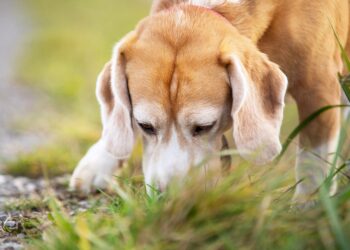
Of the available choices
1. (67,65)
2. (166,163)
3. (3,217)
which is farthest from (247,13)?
(67,65)

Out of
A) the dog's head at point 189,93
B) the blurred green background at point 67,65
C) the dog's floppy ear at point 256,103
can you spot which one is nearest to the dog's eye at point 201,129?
the dog's head at point 189,93

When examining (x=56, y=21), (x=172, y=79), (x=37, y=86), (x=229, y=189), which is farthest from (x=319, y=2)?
(x=56, y=21)

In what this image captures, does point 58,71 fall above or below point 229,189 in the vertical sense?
below

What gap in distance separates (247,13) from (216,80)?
607 millimetres

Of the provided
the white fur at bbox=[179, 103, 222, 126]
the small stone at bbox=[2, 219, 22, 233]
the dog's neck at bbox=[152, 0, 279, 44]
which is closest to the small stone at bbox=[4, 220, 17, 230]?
the small stone at bbox=[2, 219, 22, 233]

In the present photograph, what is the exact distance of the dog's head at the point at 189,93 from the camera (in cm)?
368

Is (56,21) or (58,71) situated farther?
(56,21)

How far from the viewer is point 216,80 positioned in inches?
148

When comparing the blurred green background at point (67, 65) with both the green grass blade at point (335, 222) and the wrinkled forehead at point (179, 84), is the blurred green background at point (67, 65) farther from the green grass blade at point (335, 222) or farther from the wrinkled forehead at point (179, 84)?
the green grass blade at point (335, 222)

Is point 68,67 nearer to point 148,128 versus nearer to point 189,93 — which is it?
point 148,128

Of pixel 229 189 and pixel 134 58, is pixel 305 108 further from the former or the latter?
pixel 229 189

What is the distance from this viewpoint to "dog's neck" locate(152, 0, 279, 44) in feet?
13.7

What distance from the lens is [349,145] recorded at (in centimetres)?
418

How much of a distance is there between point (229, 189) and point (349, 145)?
53.0 inches
